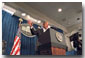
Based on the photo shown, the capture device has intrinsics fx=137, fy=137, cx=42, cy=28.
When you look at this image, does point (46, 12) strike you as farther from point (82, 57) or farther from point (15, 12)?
point (82, 57)

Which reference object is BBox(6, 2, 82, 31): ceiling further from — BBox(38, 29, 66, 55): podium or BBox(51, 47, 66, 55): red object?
BBox(51, 47, 66, 55): red object

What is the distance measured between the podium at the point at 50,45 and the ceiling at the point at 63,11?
22 cm

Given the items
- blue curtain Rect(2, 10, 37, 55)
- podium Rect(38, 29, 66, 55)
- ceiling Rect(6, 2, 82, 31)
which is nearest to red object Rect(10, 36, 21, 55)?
blue curtain Rect(2, 10, 37, 55)

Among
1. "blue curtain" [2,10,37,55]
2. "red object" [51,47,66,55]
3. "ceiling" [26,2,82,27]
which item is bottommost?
"red object" [51,47,66,55]

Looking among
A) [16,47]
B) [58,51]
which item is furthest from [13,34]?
[58,51]

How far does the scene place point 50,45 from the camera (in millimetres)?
1900

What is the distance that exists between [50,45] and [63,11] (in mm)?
515

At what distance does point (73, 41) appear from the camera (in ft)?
6.31

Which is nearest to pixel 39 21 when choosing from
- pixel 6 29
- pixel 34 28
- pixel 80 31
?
pixel 34 28

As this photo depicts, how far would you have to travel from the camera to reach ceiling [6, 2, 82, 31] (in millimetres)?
1933

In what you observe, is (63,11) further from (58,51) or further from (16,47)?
(16,47)

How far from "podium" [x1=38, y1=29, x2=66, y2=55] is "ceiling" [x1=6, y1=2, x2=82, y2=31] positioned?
0.22 meters

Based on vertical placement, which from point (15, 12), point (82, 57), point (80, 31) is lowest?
point (82, 57)

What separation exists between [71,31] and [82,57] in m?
0.40
